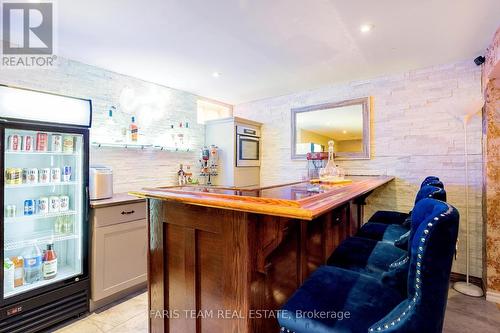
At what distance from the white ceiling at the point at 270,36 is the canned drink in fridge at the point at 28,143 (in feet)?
2.98

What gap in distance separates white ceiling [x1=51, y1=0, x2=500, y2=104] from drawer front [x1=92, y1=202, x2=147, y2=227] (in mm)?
1509

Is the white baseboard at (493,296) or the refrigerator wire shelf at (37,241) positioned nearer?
the refrigerator wire shelf at (37,241)

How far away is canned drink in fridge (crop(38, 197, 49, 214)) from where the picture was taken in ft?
6.67

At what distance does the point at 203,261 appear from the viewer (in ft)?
3.99

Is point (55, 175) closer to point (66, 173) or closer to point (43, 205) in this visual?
point (66, 173)

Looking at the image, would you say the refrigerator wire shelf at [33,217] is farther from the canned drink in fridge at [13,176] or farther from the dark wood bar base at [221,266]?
the dark wood bar base at [221,266]

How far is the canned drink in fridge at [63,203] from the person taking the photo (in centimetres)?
213

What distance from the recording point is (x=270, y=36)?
2.13m

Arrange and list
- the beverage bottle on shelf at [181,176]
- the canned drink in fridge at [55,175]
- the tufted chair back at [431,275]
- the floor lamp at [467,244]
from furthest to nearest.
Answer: the beverage bottle on shelf at [181,176]
the floor lamp at [467,244]
the canned drink in fridge at [55,175]
the tufted chair back at [431,275]

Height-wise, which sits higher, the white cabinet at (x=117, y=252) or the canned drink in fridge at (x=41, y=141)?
the canned drink in fridge at (x=41, y=141)

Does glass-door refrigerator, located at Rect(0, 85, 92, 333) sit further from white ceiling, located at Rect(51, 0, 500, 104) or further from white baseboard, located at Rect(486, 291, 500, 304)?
white baseboard, located at Rect(486, 291, 500, 304)

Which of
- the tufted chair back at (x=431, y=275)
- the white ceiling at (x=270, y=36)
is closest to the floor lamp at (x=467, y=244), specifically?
the white ceiling at (x=270, y=36)

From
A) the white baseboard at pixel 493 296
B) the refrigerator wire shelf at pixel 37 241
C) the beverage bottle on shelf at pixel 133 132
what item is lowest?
the white baseboard at pixel 493 296

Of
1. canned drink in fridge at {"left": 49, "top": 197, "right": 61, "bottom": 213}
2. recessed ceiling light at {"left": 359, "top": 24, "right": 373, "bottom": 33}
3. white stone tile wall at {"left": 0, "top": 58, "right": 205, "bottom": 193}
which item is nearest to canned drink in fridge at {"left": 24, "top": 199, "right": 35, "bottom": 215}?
canned drink in fridge at {"left": 49, "top": 197, "right": 61, "bottom": 213}
